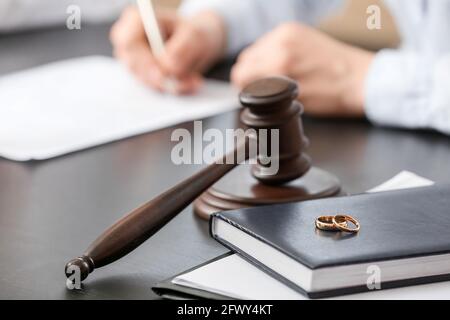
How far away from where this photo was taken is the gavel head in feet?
2.99

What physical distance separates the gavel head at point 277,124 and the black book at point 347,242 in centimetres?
11

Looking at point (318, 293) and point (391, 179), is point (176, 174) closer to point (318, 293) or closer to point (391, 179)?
point (391, 179)

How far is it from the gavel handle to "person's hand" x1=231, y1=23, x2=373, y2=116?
1.78 ft

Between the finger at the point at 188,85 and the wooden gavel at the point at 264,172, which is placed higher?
the finger at the point at 188,85

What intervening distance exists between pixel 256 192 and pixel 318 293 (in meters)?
0.25

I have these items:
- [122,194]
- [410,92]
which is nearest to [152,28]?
[410,92]

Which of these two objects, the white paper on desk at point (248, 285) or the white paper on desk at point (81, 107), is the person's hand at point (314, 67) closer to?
the white paper on desk at point (81, 107)

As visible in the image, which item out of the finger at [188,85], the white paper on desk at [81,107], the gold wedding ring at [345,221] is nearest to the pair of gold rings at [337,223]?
the gold wedding ring at [345,221]

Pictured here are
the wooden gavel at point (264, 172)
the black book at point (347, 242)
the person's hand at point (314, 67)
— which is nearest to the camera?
the black book at point (347, 242)

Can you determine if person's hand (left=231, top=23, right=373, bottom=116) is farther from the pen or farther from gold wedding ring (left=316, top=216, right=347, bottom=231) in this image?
gold wedding ring (left=316, top=216, right=347, bottom=231)

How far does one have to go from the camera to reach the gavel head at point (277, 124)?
91 cm

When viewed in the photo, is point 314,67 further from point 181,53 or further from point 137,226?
point 137,226

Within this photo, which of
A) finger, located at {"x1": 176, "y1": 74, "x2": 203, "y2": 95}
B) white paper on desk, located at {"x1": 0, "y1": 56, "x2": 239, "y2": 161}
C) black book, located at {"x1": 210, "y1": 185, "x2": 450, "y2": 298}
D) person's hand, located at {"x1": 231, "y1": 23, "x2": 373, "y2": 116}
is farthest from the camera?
finger, located at {"x1": 176, "y1": 74, "x2": 203, "y2": 95}

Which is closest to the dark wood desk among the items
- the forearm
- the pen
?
the forearm
